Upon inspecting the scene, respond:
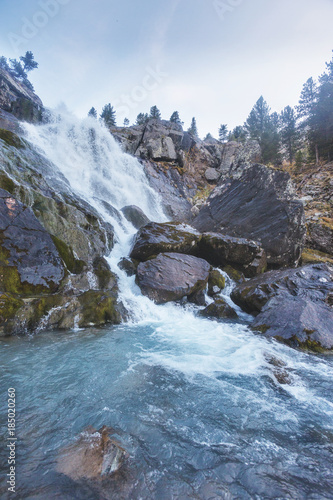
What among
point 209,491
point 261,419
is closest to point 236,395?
point 261,419

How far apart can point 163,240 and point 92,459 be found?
12228 millimetres

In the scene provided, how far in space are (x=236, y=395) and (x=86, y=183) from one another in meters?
24.0

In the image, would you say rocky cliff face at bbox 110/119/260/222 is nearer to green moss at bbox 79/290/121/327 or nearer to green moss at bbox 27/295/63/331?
green moss at bbox 79/290/121/327

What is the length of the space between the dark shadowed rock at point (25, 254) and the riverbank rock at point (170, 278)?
416cm

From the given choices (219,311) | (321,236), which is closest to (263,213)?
(321,236)

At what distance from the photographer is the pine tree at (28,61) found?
216 feet

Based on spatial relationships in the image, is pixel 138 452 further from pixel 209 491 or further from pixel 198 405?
pixel 198 405

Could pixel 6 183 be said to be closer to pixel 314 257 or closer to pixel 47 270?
pixel 47 270

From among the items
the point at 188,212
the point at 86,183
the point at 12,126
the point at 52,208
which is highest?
the point at 12,126

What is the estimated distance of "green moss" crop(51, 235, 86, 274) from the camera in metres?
10.5

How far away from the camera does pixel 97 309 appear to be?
9656 millimetres

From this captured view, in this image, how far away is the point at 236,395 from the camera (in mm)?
5543

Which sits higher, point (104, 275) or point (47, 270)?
point (47, 270)

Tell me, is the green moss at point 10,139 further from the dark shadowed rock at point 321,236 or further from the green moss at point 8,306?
the dark shadowed rock at point 321,236
